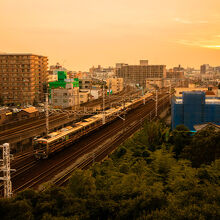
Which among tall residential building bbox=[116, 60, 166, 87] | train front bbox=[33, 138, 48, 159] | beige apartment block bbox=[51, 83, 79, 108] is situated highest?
tall residential building bbox=[116, 60, 166, 87]

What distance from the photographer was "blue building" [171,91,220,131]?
2398 centimetres

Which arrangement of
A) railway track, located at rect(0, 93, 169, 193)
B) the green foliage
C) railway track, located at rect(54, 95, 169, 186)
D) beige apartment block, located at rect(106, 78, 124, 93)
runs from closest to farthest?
railway track, located at rect(0, 93, 169, 193), railway track, located at rect(54, 95, 169, 186), the green foliage, beige apartment block, located at rect(106, 78, 124, 93)

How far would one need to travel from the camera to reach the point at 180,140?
1764cm

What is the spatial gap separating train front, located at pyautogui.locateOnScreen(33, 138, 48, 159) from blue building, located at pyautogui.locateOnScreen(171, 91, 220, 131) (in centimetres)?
1348

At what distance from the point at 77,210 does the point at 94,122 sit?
16.0 metres

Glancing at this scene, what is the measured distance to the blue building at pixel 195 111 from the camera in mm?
23984

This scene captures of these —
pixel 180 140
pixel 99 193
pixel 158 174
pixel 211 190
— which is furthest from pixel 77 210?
pixel 180 140

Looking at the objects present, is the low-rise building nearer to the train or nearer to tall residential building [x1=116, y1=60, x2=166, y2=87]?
the train

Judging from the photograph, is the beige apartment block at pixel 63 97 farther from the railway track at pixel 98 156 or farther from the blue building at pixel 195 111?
the blue building at pixel 195 111

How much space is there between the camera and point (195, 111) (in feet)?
79.3

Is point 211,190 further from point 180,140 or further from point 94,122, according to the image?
point 94,122

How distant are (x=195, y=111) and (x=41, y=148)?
14973mm

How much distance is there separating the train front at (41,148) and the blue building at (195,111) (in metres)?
13.5

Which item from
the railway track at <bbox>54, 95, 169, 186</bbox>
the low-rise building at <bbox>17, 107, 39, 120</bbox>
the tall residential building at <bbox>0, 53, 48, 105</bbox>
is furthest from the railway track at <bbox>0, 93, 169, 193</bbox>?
the tall residential building at <bbox>0, 53, 48, 105</bbox>
